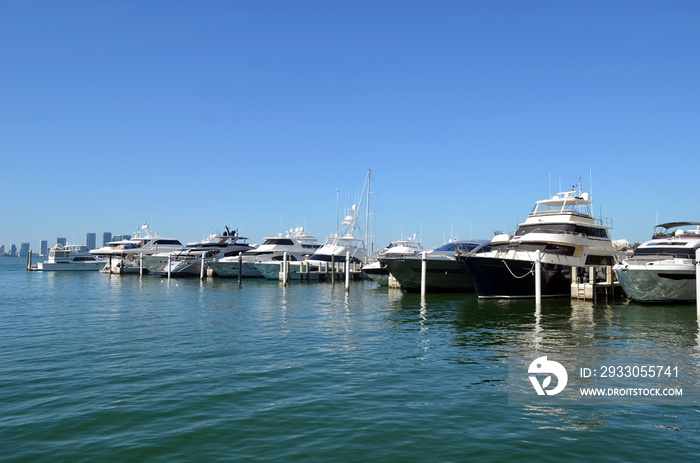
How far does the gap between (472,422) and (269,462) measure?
3.98m

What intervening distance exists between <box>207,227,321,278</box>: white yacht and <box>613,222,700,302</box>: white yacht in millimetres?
38478

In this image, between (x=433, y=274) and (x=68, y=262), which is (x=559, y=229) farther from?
(x=68, y=262)

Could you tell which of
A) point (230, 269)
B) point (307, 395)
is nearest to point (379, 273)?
point (230, 269)

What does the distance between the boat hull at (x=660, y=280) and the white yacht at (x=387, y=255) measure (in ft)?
55.8

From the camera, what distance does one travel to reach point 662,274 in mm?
28594

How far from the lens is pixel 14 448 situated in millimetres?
8594

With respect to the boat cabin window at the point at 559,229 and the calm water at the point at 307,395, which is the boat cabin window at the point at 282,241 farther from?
the calm water at the point at 307,395

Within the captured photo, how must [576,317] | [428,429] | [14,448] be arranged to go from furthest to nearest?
1. [576,317]
2. [428,429]
3. [14,448]

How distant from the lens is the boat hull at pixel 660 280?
28359mm

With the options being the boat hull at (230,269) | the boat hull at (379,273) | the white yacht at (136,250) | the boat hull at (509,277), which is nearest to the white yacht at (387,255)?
the boat hull at (379,273)

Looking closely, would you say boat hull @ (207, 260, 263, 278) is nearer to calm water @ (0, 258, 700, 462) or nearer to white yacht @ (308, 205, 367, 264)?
white yacht @ (308, 205, 367, 264)

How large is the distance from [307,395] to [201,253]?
61673 millimetres

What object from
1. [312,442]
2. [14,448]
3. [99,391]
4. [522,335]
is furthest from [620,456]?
[522,335]

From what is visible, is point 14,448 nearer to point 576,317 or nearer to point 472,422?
point 472,422
